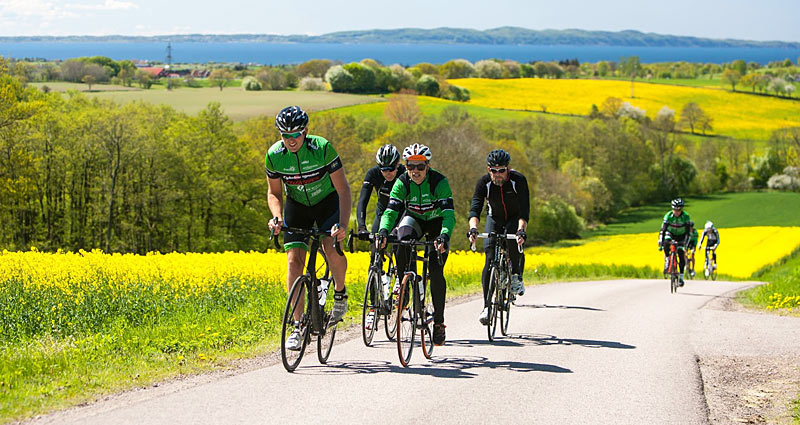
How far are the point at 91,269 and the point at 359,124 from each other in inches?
2883

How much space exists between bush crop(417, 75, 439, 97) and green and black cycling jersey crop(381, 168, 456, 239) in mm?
131965

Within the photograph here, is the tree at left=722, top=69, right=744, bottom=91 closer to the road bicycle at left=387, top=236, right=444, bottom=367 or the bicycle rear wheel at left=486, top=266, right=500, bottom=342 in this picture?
the bicycle rear wheel at left=486, top=266, right=500, bottom=342

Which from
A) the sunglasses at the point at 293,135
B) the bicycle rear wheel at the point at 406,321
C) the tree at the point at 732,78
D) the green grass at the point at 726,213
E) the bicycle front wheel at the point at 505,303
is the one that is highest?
the tree at the point at 732,78

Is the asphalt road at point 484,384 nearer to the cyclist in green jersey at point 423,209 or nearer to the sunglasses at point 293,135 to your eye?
the cyclist in green jersey at point 423,209

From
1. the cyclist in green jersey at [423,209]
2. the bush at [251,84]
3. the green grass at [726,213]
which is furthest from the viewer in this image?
the bush at [251,84]

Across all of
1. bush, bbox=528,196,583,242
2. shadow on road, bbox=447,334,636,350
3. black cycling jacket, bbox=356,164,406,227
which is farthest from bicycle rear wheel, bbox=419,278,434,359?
bush, bbox=528,196,583,242

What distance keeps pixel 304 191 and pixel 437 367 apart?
2185mm

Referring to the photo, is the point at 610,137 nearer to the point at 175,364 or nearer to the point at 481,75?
the point at 481,75

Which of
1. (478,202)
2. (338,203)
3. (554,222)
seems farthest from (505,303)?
(554,222)

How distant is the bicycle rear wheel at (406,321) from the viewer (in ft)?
27.1

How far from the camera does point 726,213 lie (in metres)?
83.0

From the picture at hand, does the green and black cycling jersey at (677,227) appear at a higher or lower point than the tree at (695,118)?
higher

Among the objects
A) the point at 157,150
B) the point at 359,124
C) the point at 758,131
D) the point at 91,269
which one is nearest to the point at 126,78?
the point at 359,124

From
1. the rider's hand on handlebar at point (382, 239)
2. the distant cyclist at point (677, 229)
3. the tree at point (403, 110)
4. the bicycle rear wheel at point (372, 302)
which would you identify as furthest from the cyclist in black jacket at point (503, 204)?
the tree at point (403, 110)
